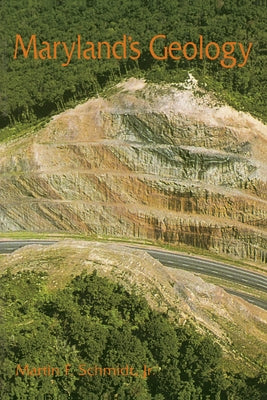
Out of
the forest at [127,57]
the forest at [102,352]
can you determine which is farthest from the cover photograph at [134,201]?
the forest at [127,57]

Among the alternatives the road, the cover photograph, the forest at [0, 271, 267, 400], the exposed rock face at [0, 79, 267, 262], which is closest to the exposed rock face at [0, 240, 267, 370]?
the cover photograph

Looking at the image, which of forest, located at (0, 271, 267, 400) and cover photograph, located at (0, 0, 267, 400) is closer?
forest, located at (0, 271, 267, 400)

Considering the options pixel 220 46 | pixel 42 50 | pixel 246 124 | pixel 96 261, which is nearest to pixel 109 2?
pixel 42 50

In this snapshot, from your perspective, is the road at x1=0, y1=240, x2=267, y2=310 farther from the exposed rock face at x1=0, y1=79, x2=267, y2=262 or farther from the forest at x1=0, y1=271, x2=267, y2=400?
the forest at x1=0, y1=271, x2=267, y2=400

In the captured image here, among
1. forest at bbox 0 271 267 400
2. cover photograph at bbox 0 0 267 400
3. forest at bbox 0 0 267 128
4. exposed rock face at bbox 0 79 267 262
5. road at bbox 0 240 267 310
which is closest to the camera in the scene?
forest at bbox 0 271 267 400

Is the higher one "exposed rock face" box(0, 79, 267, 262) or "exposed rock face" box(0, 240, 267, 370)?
"exposed rock face" box(0, 79, 267, 262)

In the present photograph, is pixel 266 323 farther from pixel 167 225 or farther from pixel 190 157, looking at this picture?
Result: pixel 190 157

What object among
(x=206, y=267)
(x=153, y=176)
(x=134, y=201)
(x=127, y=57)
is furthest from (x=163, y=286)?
(x=127, y=57)
